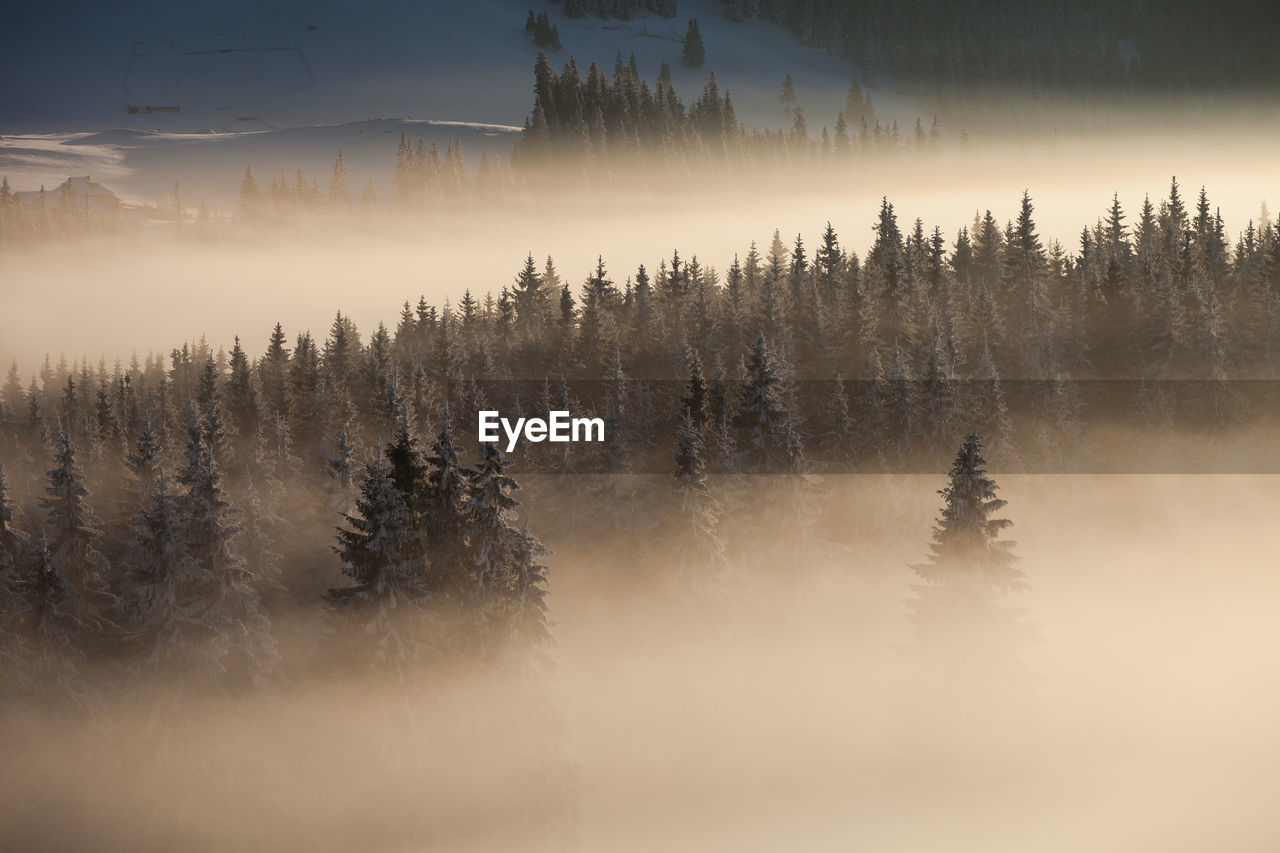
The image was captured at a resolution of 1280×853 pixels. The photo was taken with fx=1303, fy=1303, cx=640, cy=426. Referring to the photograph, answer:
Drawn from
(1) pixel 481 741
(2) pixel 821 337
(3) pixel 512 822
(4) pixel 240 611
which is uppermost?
(2) pixel 821 337

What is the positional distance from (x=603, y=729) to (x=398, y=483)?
105 ft

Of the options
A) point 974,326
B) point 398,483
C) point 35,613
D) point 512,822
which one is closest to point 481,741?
point 512,822

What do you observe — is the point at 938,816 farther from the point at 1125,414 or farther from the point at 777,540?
→ the point at 1125,414

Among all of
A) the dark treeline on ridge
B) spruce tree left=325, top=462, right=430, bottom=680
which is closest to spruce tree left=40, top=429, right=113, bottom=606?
the dark treeline on ridge

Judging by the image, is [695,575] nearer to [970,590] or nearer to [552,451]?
[970,590]

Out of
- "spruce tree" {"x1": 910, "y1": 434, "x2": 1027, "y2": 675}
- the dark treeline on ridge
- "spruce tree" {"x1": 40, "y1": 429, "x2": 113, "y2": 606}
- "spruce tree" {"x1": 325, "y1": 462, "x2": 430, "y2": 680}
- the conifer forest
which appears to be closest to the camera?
"spruce tree" {"x1": 325, "y1": 462, "x2": 430, "y2": 680}

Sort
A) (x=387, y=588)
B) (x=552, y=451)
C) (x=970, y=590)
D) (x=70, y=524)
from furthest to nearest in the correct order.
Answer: (x=552, y=451) < (x=70, y=524) < (x=970, y=590) < (x=387, y=588)

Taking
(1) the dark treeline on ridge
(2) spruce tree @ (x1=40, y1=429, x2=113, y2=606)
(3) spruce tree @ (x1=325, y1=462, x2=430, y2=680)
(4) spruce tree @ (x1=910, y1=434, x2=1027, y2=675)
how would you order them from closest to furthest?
(3) spruce tree @ (x1=325, y1=462, x2=430, y2=680)
(1) the dark treeline on ridge
(4) spruce tree @ (x1=910, y1=434, x2=1027, y2=675)
(2) spruce tree @ (x1=40, y1=429, x2=113, y2=606)

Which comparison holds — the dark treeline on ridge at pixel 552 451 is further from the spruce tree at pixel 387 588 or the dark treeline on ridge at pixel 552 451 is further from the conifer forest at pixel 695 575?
the conifer forest at pixel 695 575

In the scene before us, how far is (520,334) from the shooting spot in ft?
388

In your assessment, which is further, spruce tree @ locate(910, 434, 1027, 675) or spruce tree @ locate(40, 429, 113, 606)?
spruce tree @ locate(40, 429, 113, 606)

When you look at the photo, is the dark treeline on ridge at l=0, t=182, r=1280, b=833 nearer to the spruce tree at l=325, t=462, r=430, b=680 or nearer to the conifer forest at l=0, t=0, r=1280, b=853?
the spruce tree at l=325, t=462, r=430, b=680

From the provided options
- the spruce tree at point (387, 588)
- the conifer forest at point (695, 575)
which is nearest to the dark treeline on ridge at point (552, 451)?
the spruce tree at point (387, 588)

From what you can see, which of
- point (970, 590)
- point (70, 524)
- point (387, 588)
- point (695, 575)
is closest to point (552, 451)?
point (695, 575)
